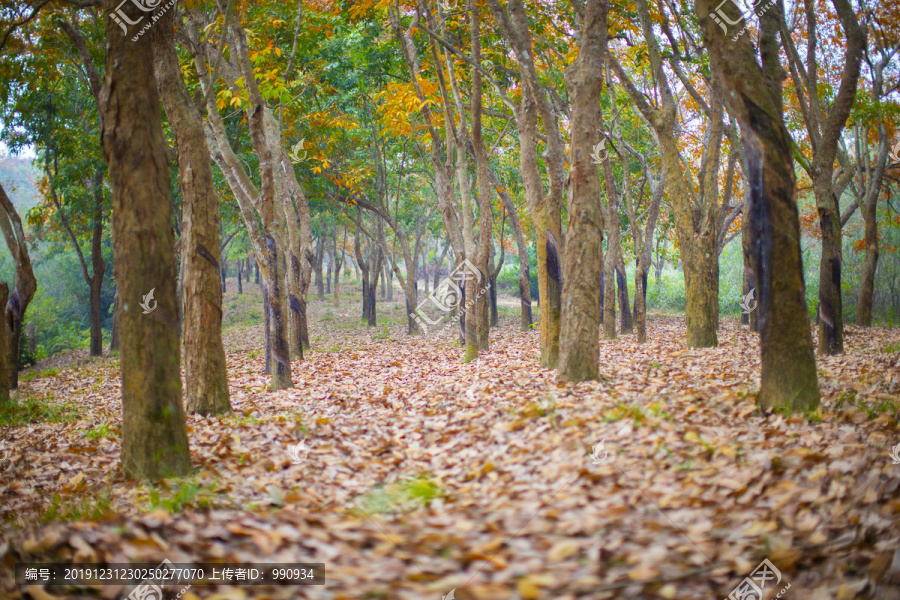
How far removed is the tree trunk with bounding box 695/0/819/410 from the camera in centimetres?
469

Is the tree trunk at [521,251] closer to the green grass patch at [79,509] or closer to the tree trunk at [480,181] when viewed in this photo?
the tree trunk at [480,181]

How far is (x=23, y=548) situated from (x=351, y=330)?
58.6 ft

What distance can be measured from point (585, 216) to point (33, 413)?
796 centimetres

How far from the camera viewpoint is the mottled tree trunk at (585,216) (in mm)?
6465

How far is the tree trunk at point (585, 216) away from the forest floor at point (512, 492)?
1.61 ft

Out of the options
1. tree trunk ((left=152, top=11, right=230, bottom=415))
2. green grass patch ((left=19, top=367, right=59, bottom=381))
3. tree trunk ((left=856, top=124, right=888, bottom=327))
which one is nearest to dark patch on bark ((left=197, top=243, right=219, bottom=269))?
tree trunk ((left=152, top=11, right=230, bottom=415))

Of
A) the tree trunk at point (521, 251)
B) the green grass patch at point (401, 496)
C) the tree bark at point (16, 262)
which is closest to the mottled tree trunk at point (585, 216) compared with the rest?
the green grass patch at point (401, 496)

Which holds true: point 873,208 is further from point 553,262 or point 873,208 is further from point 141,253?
point 141,253

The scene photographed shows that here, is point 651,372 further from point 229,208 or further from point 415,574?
point 229,208

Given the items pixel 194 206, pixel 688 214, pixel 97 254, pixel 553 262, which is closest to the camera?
→ pixel 194 206

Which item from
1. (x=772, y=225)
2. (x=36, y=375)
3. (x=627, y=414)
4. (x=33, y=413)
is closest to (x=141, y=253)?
(x=627, y=414)

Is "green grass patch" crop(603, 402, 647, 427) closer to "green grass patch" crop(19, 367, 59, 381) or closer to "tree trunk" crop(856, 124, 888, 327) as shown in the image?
"tree trunk" crop(856, 124, 888, 327)

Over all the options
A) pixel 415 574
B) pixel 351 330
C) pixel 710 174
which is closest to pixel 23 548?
pixel 415 574

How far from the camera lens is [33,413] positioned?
7.79 meters
